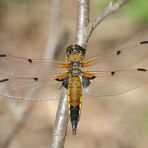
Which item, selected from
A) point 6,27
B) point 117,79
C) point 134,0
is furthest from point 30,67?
point 6,27

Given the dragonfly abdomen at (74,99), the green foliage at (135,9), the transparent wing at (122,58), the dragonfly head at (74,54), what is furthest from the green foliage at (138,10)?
the dragonfly abdomen at (74,99)

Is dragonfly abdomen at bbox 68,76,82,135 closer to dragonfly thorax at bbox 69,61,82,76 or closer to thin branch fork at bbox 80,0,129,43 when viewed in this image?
dragonfly thorax at bbox 69,61,82,76

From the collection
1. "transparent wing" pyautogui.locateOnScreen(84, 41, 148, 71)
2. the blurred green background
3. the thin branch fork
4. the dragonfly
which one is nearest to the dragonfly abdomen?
the dragonfly

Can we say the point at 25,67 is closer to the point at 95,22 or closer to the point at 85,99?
the point at 95,22

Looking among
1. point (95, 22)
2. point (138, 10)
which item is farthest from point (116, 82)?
point (138, 10)

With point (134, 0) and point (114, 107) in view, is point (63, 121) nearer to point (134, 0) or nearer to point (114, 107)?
point (114, 107)

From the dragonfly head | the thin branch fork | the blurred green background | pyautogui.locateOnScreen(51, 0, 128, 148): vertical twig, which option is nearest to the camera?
pyautogui.locateOnScreen(51, 0, 128, 148): vertical twig
